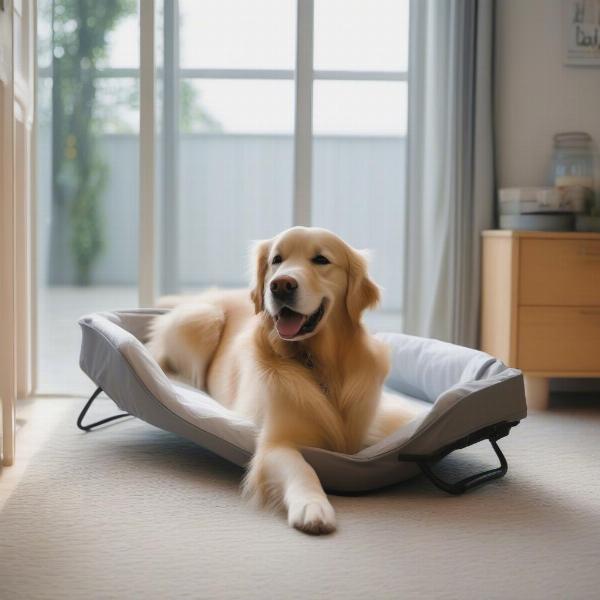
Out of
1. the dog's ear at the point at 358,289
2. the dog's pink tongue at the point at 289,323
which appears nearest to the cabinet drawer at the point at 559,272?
the dog's ear at the point at 358,289

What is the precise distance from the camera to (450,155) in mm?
3758

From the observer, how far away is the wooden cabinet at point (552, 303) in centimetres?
341

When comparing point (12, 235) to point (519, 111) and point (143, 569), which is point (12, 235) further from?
point (519, 111)

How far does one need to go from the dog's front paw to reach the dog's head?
48 centimetres

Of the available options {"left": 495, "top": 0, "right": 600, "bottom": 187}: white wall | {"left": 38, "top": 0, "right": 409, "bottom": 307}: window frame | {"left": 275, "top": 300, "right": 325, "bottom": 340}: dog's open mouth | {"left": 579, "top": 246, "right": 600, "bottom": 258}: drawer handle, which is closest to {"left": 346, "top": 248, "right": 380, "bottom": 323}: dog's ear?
{"left": 275, "top": 300, "right": 325, "bottom": 340}: dog's open mouth

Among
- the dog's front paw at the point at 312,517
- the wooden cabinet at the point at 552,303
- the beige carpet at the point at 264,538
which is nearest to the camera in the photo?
the beige carpet at the point at 264,538

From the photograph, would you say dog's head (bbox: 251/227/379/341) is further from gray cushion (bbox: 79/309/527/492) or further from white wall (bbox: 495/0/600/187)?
white wall (bbox: 495/0/600/187)

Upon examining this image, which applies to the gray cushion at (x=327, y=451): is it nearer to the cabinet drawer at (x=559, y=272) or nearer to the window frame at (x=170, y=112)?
the cabinet drawer at (x=559, y=272)

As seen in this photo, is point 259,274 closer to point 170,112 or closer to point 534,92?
point 170,112

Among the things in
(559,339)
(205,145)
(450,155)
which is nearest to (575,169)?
(450,155)

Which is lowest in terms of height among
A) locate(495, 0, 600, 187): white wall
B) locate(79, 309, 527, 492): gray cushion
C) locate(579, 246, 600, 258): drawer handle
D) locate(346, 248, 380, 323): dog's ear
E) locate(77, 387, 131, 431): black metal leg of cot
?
locate(77, 387, 131, 431): black metal leg of cot

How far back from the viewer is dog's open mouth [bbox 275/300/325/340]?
7.19 feet

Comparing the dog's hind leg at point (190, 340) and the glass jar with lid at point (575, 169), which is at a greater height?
the glass jar with lid at point (575, 169)

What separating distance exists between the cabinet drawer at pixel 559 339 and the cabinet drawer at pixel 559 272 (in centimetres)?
4
